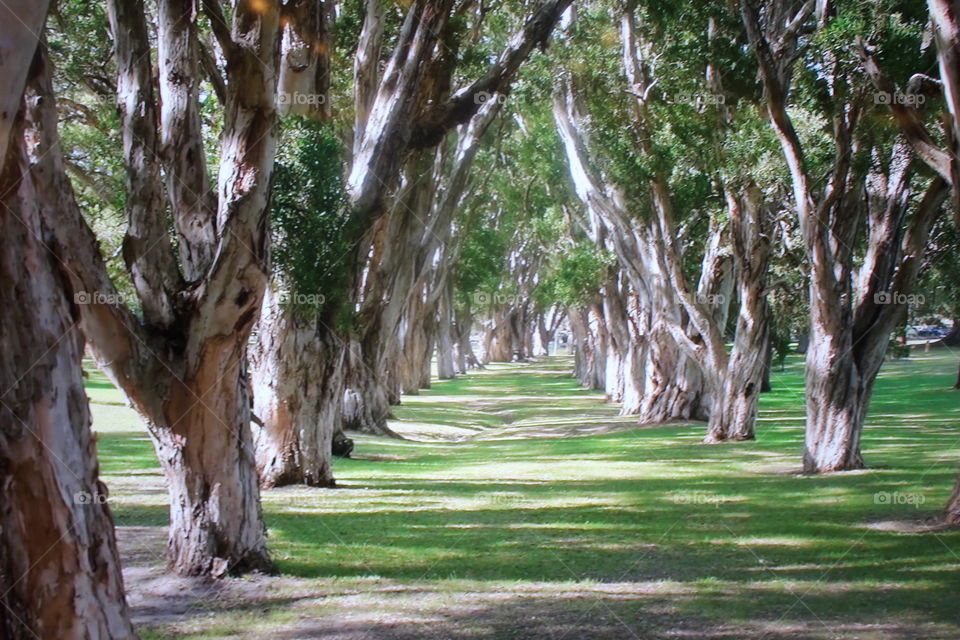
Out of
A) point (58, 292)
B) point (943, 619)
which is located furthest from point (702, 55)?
point (58, 292)

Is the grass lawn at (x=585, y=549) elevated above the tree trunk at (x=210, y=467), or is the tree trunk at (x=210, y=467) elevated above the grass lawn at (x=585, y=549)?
the tree trunk at (x=210, y=467)

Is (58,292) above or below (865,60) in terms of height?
below

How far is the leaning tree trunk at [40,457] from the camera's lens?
564 cm

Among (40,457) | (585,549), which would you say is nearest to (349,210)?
(585,549)

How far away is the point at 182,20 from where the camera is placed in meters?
9.98

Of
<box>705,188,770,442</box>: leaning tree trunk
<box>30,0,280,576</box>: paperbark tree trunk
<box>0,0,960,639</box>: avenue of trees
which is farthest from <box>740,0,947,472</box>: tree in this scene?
<box>30,0,280,576</box>: paperbark tree trunk

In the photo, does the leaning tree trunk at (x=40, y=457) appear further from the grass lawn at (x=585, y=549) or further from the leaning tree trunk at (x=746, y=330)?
the leaning tree trunk at (x=746, y=330)

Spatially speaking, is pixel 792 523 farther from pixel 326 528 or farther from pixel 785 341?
pixel 785 341

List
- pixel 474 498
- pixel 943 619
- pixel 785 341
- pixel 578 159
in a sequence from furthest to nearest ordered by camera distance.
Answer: pixel 785 341, pixel 578 159, pixel 474 498, pixel 943 619

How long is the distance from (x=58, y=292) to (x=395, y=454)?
19866 mm

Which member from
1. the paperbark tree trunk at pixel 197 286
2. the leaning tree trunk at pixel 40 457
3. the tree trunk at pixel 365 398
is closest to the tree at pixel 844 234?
the paperbark tree trunk at pixel 197 286

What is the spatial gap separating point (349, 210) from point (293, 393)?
2.71m

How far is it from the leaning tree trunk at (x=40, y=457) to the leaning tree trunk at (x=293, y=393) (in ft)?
32.0

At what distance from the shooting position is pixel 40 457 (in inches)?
224
